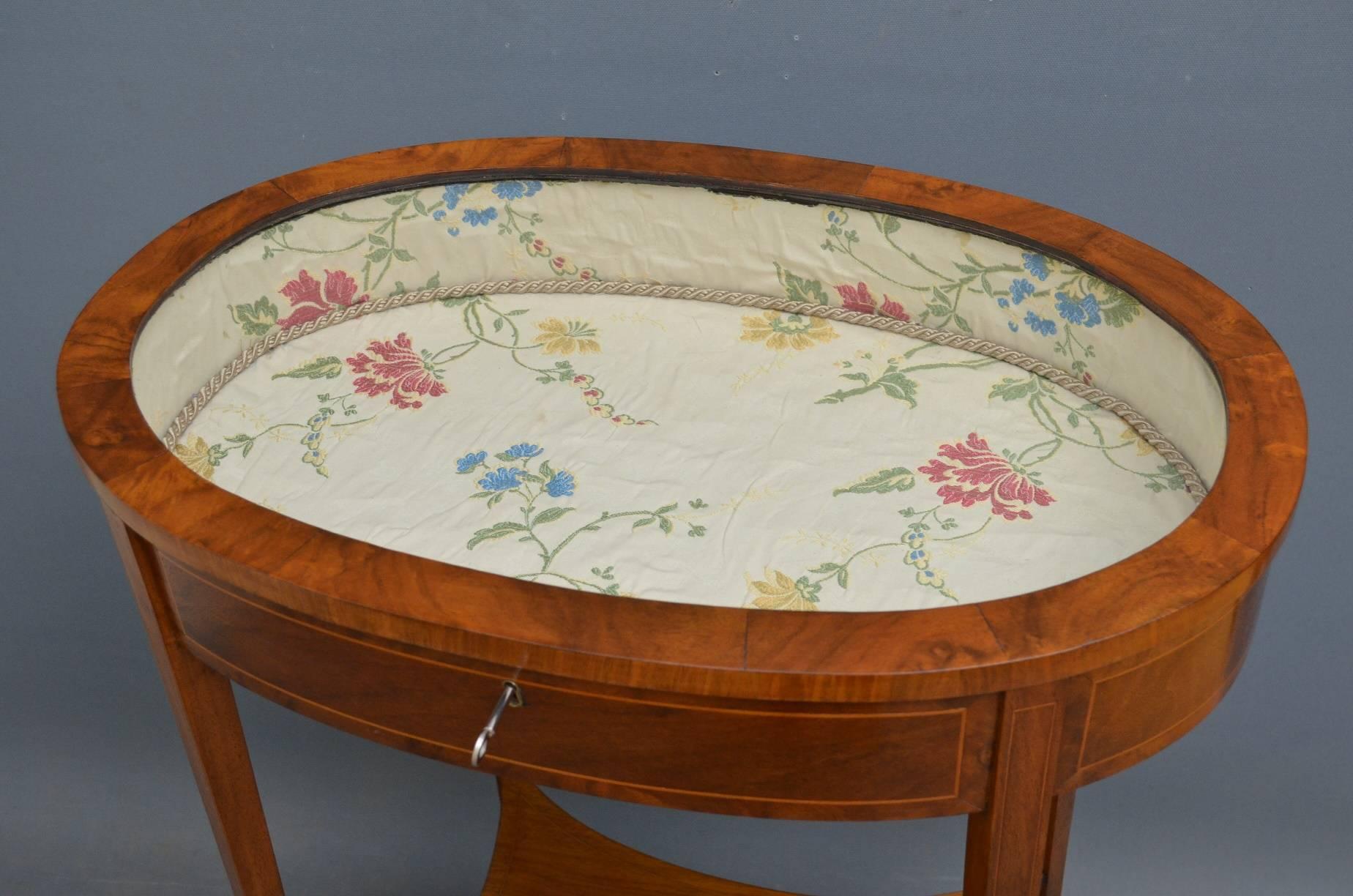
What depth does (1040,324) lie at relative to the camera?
62.0 inches

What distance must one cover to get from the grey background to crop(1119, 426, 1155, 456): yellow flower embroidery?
25.7 inches

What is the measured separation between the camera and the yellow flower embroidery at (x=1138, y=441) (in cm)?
147

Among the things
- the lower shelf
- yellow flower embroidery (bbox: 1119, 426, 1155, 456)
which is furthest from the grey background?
yellow flower embroidery (bbox: 1119, 426, 1155, 456)

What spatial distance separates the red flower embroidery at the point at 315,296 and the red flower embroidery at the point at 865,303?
1.68 ft

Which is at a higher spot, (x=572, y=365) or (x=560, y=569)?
(x=572, y=365)

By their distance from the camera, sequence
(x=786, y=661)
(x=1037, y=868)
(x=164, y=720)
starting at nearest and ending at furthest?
(x=786, y=661)
(x=1037, y=868)
(x=164, y=720)

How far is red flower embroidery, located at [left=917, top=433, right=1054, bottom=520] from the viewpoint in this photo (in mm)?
1425

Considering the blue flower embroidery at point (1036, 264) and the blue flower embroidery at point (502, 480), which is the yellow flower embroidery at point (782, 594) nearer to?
the blue flower embroidery at point (502, 480)

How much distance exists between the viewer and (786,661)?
3.60 ft

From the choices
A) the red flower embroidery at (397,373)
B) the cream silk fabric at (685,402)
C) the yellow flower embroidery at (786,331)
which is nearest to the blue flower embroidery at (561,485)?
the cream silk fabric at (685,402)

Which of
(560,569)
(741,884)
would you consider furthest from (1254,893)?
(560,569)

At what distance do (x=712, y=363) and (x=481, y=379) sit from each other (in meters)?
0.23

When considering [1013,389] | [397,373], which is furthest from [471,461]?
[1013,389]

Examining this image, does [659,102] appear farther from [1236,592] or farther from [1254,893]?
[1254,893]
